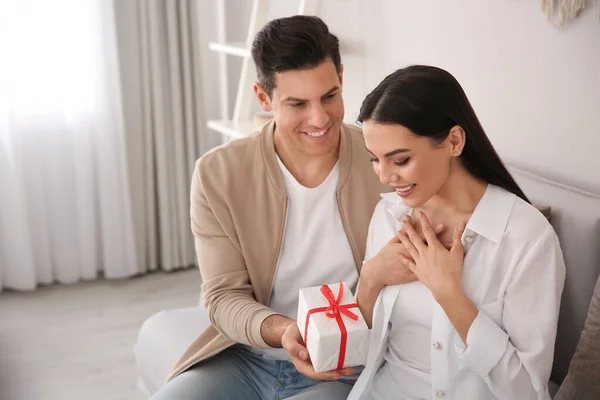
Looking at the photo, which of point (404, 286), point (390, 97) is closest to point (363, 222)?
point (404, 286)

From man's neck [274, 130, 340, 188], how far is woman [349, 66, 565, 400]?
1.10ft

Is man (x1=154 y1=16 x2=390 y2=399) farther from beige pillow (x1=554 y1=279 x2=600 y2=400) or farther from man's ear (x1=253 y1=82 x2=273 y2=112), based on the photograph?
beige pillow (x1=554 y1=279 x2=600 y2=400)

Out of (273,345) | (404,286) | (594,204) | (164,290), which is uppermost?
(594,204)

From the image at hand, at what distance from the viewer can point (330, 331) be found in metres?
1.30

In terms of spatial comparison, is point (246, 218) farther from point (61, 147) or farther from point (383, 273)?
point (61, 147)

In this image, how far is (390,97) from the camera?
128cm

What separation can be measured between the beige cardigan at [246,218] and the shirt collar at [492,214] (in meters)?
0.39

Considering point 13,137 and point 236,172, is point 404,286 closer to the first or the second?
point 236,172

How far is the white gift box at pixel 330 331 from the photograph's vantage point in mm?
1306

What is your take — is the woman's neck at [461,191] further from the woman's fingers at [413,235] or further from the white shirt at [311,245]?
the white shirt at [311,245]

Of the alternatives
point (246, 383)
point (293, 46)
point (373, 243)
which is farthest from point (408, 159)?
point (246, 383)

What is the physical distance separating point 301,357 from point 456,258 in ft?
1.25

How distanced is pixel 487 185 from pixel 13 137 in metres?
2.42

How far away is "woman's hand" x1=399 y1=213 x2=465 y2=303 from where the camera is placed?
127 centimetres
